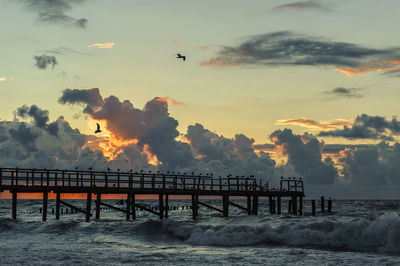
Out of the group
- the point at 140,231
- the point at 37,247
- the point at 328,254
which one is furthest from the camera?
the point at 140,231

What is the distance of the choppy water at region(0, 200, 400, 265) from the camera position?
23578mm

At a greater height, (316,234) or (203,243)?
(316,234)

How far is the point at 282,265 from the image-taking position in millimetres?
21984

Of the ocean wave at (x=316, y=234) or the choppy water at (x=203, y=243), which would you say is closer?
the choppy water at (x=203, y=243)

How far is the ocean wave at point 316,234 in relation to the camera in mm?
29364

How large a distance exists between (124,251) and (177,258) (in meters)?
3.81

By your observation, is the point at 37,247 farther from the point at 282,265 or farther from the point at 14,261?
the point at 282,265

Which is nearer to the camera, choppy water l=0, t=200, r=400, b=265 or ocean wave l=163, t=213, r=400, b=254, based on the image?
choppy water l=0, t=200, r=400, b=265

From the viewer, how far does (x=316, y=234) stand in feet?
103

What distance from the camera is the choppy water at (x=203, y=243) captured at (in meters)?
23.6

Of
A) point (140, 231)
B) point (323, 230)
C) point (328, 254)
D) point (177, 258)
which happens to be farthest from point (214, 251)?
point (140, 231)

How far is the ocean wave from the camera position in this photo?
29.4 meters

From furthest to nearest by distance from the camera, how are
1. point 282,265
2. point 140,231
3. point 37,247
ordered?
point 140,231 < point 37,247 < point 282,265

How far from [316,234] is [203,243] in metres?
6.88
